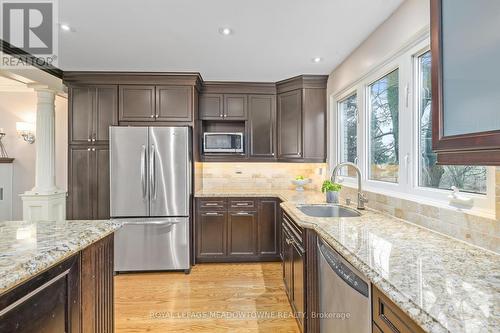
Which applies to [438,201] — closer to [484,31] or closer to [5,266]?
[484,31]

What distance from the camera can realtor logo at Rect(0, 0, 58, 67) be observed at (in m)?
1.99

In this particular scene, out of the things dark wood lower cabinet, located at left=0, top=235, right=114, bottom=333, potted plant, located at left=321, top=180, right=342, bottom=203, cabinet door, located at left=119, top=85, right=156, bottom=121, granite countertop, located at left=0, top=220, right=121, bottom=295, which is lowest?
dark wood lower cabinet, located at left=0, top=235, right=114, bottom=333

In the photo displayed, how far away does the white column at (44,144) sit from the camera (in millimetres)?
3416

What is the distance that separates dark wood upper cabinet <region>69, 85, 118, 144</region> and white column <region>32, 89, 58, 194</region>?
1.05 ft

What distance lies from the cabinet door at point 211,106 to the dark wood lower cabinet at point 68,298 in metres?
2.59

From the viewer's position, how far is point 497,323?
0.67 metres

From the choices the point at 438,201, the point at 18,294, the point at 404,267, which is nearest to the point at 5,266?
the point at 18,294

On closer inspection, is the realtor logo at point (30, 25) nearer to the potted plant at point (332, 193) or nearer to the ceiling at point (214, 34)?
the ceiling at point (214, 34)

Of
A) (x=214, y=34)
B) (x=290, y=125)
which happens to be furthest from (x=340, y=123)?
(x=214, y=34)

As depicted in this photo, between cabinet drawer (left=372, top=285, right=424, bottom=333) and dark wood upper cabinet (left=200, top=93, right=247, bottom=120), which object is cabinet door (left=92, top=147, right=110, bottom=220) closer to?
dark wood upper cabinet (left=200, top=93, right=247, bottom=120)

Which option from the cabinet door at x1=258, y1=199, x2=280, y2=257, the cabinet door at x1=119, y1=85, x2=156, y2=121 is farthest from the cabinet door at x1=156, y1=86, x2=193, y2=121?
the cabinet door at x1=258, y1=199, x2=280, y2=257

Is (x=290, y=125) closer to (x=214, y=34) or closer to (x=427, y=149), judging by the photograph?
(x=214, y=34)

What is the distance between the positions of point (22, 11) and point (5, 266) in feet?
7.04

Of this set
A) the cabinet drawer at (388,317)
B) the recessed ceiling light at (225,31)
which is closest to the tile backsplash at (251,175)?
the recessed ceiling light at (225,31)
